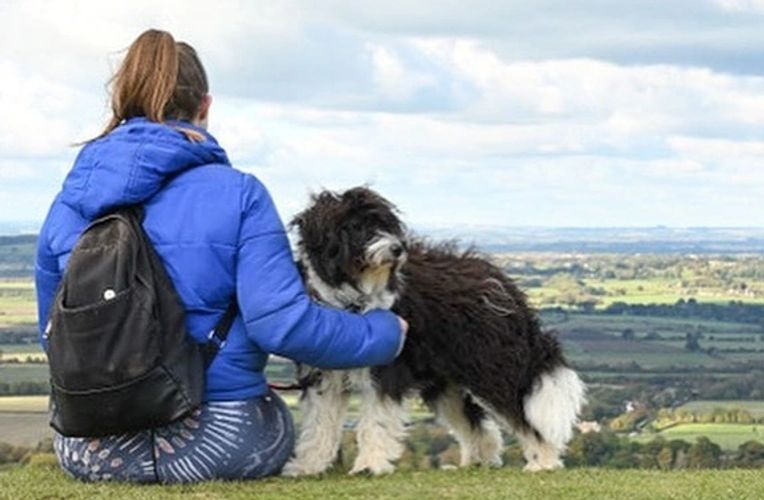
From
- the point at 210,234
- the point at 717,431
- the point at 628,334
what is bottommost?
the point at 628,334

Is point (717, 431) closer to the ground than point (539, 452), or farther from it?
closer to the ground

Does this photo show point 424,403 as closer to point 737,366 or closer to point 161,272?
point 161,272

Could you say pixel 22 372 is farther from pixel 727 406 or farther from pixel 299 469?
pixel 299 469

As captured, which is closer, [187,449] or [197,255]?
[197,255]

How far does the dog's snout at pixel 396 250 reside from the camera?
8.07 meters

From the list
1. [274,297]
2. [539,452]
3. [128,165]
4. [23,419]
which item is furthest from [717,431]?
[128,165]

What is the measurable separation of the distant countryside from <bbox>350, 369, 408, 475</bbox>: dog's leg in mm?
160

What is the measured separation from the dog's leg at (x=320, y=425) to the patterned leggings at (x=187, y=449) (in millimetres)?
967

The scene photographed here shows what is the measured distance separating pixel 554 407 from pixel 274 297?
291cm

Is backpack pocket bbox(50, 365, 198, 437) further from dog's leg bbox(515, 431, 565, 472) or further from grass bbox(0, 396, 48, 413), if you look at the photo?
grass bbox(0, 396, 48, 413)

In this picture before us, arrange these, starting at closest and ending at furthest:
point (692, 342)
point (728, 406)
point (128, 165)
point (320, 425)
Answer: point (128, 165), point (320, 425), point (728, 406), point (692, 342)

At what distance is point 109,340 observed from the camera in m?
6.76

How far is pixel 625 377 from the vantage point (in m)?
34.9

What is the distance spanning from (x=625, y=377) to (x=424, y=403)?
86.3 feet
